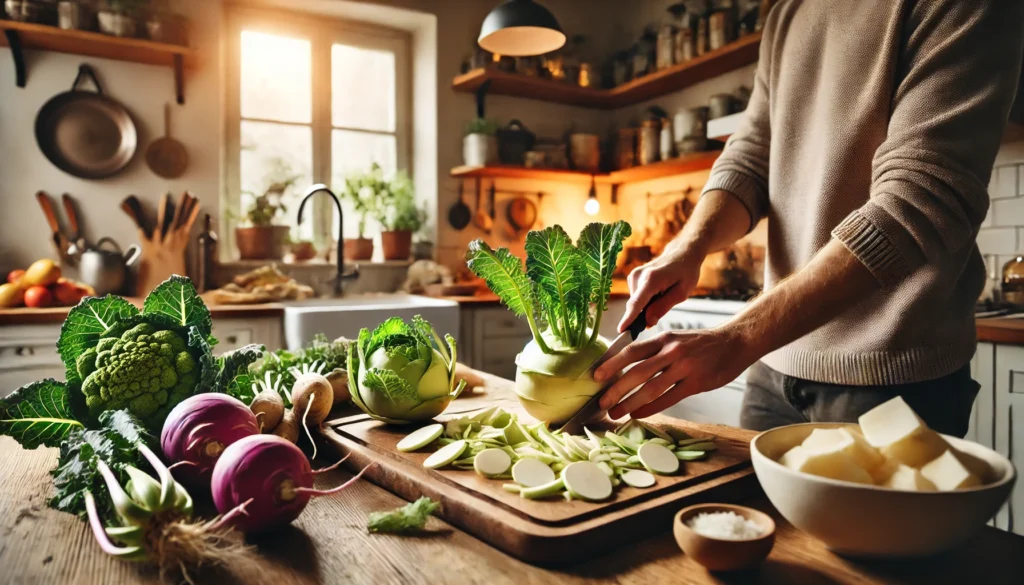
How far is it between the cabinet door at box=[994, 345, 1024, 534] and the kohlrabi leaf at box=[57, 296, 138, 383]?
2.13 m

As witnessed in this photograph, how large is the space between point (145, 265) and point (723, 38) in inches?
113

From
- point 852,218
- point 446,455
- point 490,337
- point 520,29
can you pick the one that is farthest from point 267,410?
point 490,337

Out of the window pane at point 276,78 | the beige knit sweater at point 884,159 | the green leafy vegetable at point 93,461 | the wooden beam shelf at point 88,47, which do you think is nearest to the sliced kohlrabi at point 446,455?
the green leafy vegetable at point 93,461

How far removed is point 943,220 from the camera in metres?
0.96

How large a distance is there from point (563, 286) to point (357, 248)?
9.16ft

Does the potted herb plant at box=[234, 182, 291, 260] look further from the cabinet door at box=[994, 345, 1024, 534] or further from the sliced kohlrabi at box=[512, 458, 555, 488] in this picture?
the cabinet door at box=[994, 345, 1024, 534]

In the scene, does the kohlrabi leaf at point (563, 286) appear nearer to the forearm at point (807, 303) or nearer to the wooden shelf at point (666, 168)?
the forearm at point (807, 303)

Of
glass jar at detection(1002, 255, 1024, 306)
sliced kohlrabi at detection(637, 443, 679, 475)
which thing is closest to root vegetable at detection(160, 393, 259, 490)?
sliced kohlrabi at detection(637, 443, 679, 475)

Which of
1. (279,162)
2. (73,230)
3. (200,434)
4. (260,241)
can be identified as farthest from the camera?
(279,162)

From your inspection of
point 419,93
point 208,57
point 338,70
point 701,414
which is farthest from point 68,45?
point 701,414

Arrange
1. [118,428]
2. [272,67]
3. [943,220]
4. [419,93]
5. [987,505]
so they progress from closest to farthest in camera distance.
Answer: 1. [987,505]
2. [118,428]
3. [943,220]
4. [272,67]
5. [419,93]

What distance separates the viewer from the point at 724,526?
593 mm

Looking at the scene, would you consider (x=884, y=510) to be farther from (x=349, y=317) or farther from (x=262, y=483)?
(x=349, y=317)

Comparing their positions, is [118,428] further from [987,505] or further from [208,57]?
[208,57]
